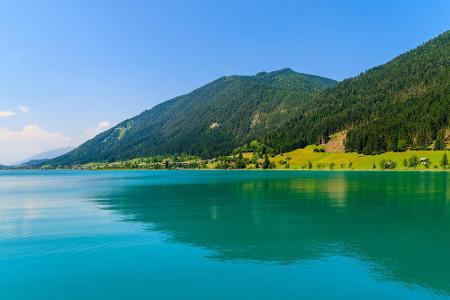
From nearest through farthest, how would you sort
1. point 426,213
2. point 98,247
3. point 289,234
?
point 98,247 < point 289,234 < point 426,213

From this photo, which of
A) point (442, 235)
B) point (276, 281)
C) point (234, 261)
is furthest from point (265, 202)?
point (276, 281)

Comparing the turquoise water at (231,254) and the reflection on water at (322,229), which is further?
the reflection on water at (322,229)

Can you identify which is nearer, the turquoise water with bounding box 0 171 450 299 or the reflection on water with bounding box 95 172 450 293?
the turquoise water with bounding box 0 171 450 299

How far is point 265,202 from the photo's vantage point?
8975 cm

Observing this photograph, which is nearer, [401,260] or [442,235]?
[401,260]

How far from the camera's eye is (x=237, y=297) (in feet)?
99.1

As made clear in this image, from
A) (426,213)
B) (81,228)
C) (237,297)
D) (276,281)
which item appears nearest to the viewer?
(237,297)

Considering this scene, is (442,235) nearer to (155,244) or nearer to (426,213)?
(426,213)

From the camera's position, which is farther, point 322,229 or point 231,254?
point 322,229

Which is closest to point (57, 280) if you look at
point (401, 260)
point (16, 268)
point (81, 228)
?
point (16, 268)

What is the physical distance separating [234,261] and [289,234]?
1441 centimetres

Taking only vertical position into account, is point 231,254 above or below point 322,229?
below

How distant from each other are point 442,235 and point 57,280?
1712 inches

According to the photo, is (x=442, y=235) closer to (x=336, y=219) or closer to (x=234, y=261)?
(x=336, y=219)
